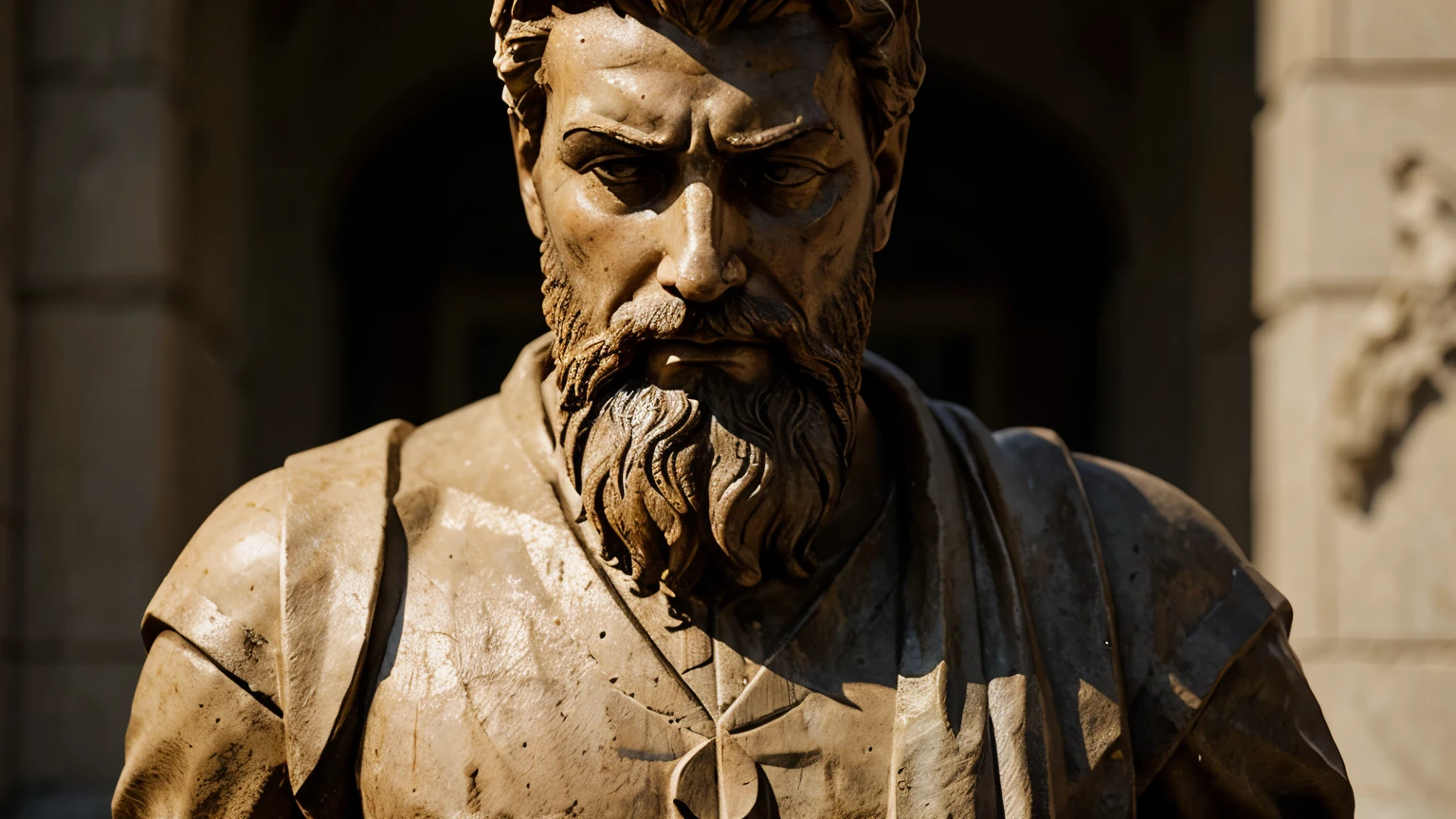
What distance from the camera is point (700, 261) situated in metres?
2.17

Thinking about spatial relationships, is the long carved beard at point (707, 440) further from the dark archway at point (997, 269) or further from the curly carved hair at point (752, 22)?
the dark archway at point (997, 269)

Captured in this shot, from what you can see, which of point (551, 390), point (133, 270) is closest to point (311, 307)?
point (133, 270)

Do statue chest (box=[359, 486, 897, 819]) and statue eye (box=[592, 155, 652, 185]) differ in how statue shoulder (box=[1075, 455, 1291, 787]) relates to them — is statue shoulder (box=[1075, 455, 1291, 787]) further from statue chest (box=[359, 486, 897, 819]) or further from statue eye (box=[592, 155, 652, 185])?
statue eye (box=[592, 155, 652, 185])

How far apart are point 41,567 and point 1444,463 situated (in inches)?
156

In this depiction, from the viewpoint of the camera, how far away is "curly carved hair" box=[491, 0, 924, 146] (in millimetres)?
2213

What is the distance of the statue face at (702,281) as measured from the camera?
7.22ft

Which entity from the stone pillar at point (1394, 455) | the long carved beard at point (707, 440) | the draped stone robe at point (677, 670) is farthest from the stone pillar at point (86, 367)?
the long carved beard at point (707, 440)

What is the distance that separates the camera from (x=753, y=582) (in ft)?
7.47

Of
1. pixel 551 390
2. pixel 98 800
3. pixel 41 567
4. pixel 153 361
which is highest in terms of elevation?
pixel 551 390

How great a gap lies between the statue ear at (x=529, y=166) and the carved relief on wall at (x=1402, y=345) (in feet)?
11.7

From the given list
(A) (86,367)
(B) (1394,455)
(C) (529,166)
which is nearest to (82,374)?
(A) (86,367)

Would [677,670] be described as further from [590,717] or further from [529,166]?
[529,166]

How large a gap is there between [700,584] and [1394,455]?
366cm

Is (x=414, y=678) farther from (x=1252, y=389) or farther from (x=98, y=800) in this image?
(x=1252, y=389)
